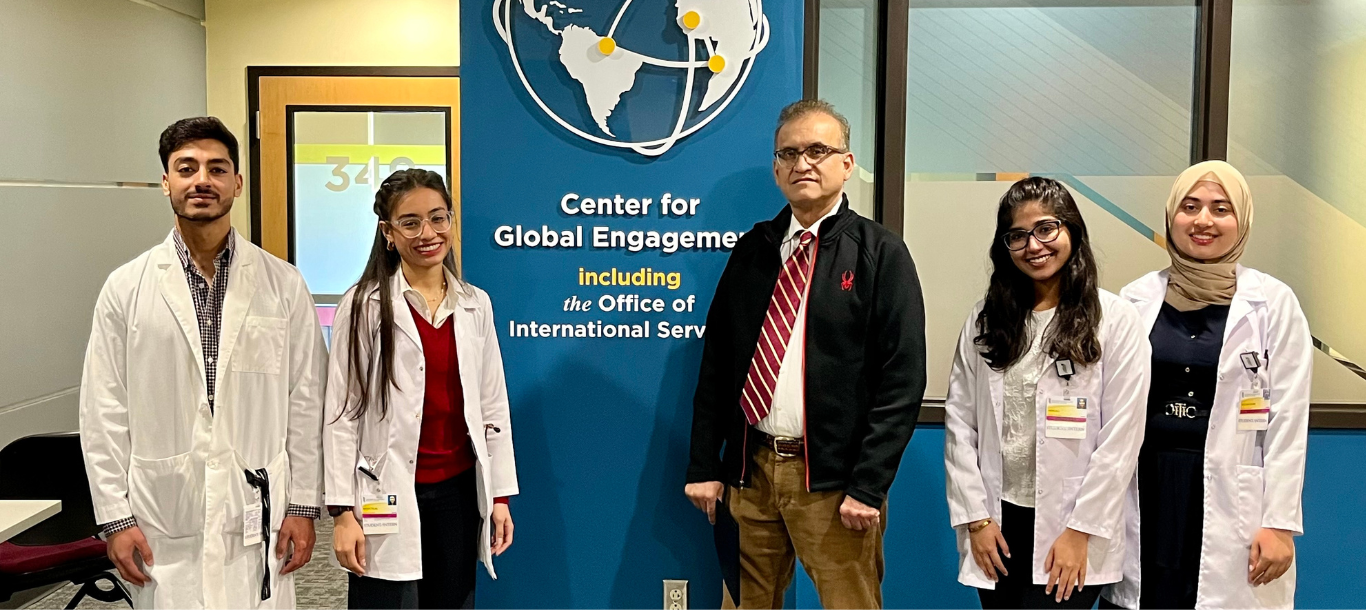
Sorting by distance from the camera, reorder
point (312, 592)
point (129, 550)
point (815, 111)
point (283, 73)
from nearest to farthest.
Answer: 1. point (129, 550)
2. point (815, 111)
3. point (312, 592)
4. point (283, 73)

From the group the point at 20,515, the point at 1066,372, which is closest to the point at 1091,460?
the point at 1066,372

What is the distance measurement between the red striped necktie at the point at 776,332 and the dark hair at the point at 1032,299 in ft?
1.45

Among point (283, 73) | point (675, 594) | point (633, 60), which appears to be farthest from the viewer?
point (283, 73)

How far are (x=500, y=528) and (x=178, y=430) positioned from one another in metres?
0.77

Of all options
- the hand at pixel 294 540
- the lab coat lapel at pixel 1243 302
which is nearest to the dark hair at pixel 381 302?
the hand at pixel 294 540

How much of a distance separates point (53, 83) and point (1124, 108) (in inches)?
166

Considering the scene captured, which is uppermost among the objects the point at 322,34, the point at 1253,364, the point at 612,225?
the point at 322,34

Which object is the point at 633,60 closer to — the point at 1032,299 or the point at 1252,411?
the point at 1032,299

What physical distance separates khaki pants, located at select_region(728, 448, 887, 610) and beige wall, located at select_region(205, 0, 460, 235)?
11.5 feet

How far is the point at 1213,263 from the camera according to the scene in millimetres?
2166

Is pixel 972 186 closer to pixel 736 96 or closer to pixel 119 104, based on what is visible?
pixel 736 96

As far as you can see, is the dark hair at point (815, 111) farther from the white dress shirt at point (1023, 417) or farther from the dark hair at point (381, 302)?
the dark hair at point (381, 302)

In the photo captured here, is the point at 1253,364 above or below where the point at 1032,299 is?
below

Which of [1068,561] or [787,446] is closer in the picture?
[1068,561]
